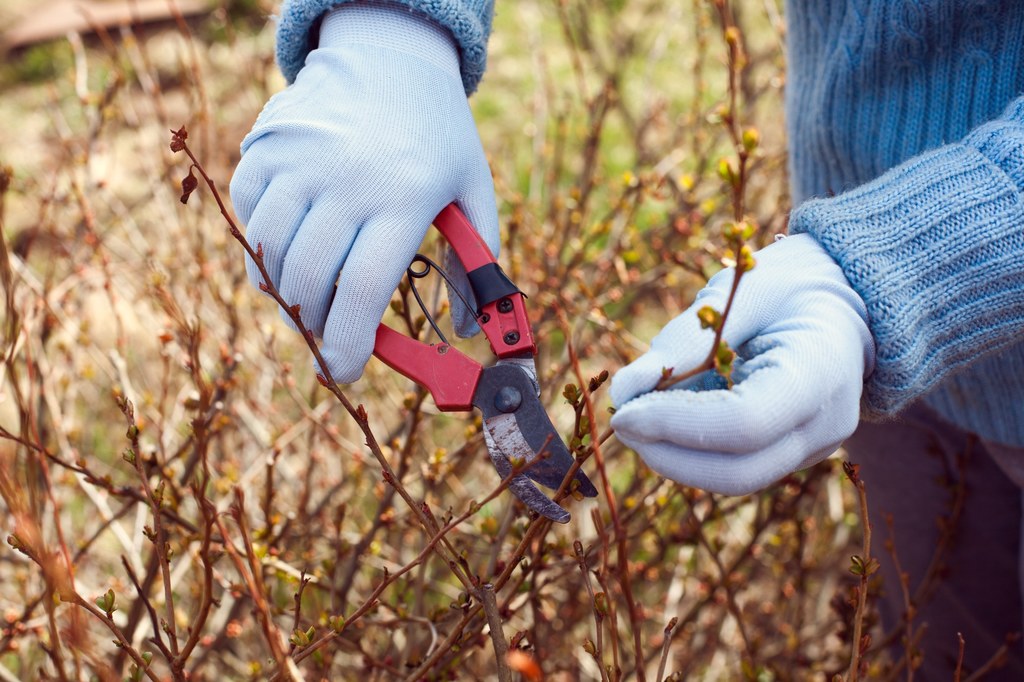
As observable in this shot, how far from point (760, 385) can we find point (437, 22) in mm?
811

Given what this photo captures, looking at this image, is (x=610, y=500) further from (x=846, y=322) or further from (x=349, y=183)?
(x=349, y=183)

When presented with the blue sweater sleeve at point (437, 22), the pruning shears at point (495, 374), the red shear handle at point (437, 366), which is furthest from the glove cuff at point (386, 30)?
the red shear handle at point (437, 366)

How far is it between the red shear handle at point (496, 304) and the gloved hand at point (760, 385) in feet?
0.94

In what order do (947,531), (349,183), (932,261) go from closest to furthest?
(932,261) < (349,183) < (947,531)

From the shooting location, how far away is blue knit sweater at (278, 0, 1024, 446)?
104cm

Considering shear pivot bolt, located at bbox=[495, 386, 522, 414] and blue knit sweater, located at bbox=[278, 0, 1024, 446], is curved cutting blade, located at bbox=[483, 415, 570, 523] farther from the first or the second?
blue knit sweater, located at bbox=[278, 0, 1024, 446]

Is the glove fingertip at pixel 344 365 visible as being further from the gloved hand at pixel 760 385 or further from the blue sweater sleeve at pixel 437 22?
the blue sweater sleeve at pixel 437 22

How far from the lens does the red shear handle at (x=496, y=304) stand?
127 centimetres

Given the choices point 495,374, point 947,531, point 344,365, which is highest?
point 344,365

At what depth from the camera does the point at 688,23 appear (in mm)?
6219

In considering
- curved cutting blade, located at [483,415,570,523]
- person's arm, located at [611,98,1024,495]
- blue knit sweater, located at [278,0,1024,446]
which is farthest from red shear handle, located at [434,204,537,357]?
blue knit sweater, located at [278,0,1024,446]

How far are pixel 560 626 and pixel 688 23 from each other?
5131mm

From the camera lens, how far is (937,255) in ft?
3.41

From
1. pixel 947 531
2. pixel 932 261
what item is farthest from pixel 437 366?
pixel 947 531
